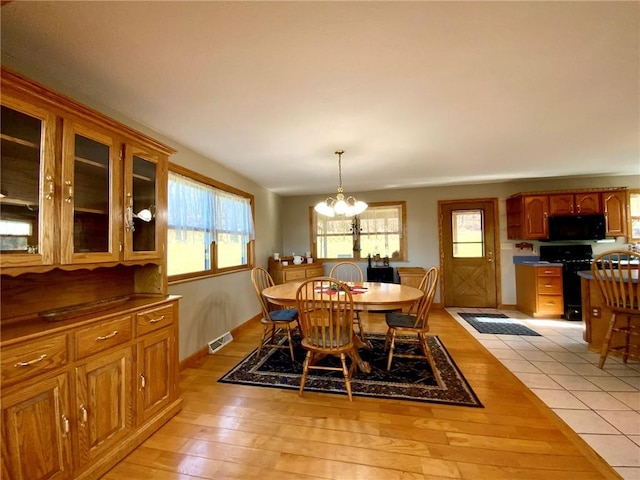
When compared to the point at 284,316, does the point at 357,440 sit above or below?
below

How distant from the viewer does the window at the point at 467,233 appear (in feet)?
16.7

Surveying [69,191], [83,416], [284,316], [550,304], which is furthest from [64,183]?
[550,304]

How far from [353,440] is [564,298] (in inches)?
176

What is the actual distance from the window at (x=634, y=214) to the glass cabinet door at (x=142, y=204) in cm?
685

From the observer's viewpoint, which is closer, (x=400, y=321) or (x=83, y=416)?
(x=83, y=416)

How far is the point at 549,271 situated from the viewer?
13.9ft

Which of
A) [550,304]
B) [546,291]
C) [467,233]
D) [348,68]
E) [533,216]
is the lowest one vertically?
[550,304]

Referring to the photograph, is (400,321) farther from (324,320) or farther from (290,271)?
(290,271)

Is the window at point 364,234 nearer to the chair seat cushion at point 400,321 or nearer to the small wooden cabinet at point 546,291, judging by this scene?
the small wooden cabinet at point 546,291

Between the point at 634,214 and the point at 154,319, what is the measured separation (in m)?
7.03

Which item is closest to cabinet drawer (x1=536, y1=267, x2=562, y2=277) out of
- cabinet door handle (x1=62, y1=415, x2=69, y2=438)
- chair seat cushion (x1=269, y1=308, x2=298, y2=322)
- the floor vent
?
chair seat cushion (x1=269, y1=308, x2=298, y2=322)

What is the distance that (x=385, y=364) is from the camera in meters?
2.74

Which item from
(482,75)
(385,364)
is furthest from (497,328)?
(482,75)

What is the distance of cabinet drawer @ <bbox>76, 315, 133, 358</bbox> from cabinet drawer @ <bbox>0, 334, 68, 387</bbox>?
7 cm
